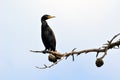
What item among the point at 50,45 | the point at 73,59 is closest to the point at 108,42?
the point at 73,59

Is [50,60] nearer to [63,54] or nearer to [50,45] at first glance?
[63,54]

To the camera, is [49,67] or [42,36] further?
[42,36]

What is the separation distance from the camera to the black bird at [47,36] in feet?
55.5

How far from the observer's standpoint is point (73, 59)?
318 inches

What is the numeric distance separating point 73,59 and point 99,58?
0.66 m

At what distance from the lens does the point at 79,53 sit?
768 centimetres

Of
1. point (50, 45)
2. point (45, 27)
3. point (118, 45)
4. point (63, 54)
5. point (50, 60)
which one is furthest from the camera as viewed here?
point (45, 27)

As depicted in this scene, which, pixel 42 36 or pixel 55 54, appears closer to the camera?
pixel 55 54

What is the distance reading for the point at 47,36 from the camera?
688 inches

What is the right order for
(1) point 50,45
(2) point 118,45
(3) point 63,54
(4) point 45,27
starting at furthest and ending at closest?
(4) point 45,27, (1) point 50,45, (3) point 63,54, (2) point 118,45

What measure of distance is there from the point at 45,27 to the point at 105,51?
422 inches

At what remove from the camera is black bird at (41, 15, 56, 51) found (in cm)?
1691

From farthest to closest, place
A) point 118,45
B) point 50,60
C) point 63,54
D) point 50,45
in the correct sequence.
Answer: point 50,45 → point 50,60 → point 63,54 → point 118,45

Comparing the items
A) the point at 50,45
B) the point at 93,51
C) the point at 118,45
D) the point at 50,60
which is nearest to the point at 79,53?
the point at 93,51
